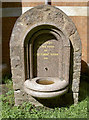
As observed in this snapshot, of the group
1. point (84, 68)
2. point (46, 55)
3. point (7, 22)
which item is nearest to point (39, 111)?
point (46, 55)

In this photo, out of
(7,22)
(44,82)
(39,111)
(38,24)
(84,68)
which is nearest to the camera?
(38,24)

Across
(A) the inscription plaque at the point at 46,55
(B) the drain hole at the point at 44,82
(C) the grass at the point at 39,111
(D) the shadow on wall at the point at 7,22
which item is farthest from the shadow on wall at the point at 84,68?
(D) the shadow on wall at the point at 7,22

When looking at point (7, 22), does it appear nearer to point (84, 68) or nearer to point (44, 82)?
point (44, 82)

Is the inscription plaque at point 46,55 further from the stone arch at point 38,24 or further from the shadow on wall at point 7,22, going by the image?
the shadow on wall at point 7,22

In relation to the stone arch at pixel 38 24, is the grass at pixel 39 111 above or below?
below

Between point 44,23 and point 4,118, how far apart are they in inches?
101

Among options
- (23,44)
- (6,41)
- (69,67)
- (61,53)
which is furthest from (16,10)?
(69,67)

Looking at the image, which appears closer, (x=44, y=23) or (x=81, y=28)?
(x=44, y=23)

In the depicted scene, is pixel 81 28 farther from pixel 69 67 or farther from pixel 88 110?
pixel 88 110

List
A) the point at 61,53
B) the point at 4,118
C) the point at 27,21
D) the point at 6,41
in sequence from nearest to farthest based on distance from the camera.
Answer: the point at 4,118, the point at 27,21, the point at 61,53, the point at 6,41

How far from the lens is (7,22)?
17.0ft

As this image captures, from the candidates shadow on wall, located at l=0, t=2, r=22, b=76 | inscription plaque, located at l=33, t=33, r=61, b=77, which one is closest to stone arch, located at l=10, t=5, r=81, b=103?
inscription plaque, located at l=33, t=33, r=61, b=77

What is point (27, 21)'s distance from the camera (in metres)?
2.98

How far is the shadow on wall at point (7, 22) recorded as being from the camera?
506 centimetres
